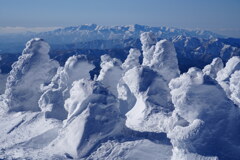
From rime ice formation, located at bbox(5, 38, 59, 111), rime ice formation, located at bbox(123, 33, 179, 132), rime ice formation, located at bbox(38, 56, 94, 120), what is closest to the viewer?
rime ice formation, located at bbox(123, 33, 179, 132)

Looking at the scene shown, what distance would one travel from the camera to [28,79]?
30750 millimetres

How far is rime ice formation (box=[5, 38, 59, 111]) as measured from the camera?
99.8ft

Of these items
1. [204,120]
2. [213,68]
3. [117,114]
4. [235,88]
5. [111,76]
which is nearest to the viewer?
[204,120]

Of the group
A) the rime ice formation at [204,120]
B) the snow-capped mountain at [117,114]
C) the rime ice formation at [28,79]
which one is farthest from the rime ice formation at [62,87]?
the rime ice formation at [204,120]

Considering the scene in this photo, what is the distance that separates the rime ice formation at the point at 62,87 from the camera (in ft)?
85.7

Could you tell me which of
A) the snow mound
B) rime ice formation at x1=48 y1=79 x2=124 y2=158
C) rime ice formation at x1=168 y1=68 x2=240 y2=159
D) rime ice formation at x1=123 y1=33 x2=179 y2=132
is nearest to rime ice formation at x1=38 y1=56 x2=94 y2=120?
rime ice formation at x1=48 y1=79 x2=124 y2=158

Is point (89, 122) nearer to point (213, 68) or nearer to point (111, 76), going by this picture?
point (111, 76)

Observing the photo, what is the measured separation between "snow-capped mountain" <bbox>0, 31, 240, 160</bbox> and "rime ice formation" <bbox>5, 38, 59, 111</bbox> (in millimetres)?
101

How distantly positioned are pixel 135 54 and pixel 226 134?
2581 cm

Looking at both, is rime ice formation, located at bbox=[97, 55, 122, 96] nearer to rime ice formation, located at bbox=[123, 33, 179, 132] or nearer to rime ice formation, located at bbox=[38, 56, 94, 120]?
rime ice formation, located at bbox=[38, 56, 94, 120]

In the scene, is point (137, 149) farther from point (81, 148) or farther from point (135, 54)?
point (135, 54)

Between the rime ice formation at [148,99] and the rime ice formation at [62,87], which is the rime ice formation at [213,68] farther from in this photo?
the rime ice formation at [62,87]

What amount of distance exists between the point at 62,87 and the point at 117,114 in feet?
33.3

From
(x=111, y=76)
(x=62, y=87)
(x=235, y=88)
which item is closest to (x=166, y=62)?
(x=111, y=76)
